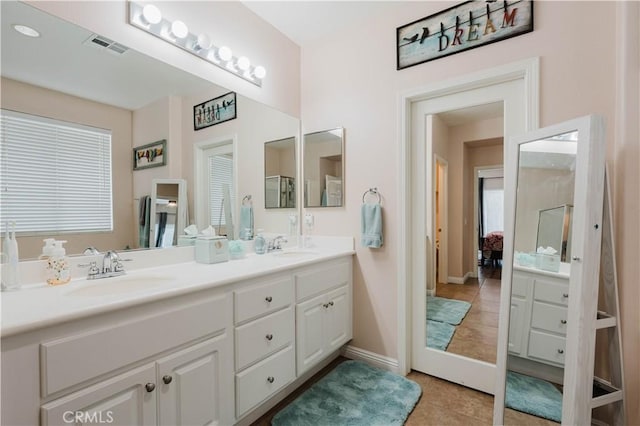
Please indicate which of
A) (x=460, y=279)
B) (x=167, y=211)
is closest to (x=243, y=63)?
(x=167, y=211)

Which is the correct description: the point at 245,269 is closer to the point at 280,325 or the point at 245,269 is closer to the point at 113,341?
the point at 280,325

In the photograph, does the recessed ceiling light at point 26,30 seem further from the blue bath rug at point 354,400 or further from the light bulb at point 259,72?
the blue bath rug at point 354,400

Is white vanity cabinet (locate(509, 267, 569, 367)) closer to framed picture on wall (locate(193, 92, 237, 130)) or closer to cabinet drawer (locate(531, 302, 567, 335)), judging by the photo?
cabinet drawer (locate(531, 302, 567, 335))

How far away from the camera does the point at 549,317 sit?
1.44 metres

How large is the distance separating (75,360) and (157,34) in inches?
64.2

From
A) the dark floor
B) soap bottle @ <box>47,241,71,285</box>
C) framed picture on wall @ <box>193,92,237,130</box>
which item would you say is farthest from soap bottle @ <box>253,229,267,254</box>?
soap bottle @ <box>47,241,71,285</box>

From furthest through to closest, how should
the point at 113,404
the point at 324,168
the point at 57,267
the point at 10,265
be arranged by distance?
the point at 324,168 → the point at 57,267 → the point at 10,265 → the point at 113,404

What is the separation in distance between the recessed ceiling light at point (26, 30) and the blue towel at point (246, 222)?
1338 millimetres

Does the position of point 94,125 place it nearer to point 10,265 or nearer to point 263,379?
point 10,265

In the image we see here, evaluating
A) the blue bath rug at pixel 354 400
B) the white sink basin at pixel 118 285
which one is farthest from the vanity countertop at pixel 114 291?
the blue bath rug at pixel 354 400

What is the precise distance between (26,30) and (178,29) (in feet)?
2.19

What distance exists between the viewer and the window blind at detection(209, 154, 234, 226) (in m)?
1.94

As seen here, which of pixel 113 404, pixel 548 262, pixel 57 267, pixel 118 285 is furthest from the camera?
pixel 548 262

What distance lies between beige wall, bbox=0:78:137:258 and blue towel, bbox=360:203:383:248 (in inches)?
58.3
